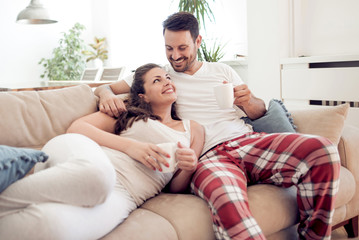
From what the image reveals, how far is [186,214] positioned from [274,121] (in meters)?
0.72

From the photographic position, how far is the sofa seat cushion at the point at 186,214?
46.5 inches

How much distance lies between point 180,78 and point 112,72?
261cm

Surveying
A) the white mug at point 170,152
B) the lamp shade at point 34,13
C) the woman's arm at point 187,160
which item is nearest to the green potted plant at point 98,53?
the lamp shade at point 34,13

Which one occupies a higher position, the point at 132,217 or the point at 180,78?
the point at 180,78

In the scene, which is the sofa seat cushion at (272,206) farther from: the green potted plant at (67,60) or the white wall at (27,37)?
the white wall at (27,37)

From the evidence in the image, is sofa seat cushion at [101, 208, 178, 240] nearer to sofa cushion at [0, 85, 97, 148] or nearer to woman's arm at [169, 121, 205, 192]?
woman's arm at [169, 121, 205, 192]

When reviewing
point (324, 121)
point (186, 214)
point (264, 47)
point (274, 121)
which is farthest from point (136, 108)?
point (264, 47)

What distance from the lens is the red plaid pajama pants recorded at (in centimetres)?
113

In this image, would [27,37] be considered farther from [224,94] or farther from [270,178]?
[270,178]

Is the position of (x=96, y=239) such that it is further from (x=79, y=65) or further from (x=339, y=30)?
(x=79, y=65)

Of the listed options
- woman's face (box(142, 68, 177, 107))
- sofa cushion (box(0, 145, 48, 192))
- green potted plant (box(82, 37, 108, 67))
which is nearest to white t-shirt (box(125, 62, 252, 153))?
woman's face (box(142, 68, 177, 107))

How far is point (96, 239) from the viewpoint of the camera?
3.41ft

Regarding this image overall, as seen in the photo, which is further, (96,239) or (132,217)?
(132,217)

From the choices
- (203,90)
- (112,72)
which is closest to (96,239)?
(203,90)
